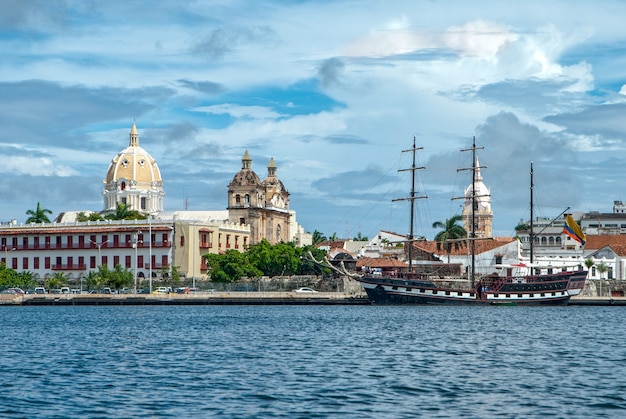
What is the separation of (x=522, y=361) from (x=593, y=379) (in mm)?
5471

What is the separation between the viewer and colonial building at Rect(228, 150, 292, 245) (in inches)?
5748

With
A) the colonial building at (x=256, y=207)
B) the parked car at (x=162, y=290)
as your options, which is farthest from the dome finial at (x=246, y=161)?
the parked car at (x=162, y=290)

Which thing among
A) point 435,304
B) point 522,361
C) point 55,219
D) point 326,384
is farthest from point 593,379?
point 55,219

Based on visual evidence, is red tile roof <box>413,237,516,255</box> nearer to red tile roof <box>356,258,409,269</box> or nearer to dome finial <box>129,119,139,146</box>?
red tile roof <box>356,258,409,269</box>

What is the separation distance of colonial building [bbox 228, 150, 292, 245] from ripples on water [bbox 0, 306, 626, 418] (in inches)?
3109

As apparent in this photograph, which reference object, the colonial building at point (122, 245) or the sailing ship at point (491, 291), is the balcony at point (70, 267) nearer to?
the colonial building at point (122, 245)

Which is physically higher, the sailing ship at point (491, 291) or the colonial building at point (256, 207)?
the colonial building at point (256, 207)

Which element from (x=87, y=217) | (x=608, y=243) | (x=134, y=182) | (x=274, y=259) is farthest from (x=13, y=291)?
(x=608, y=243)

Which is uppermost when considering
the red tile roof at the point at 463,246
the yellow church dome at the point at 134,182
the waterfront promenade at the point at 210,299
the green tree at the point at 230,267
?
the yellow church dome at the point at 134,182

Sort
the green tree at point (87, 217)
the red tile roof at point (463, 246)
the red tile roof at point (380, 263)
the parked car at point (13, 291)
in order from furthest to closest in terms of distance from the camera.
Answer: the green tree at point (87, 217) < the red tile roof at point (463, 246) < the red tile roof at point (380, 263) < the parked car at point (13, 291)

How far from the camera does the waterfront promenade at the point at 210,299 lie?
95938mm

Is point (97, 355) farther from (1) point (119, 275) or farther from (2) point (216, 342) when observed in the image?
(1) point (119, 275)

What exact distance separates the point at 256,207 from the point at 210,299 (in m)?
49.8

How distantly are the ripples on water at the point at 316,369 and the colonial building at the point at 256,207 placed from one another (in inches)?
3109
